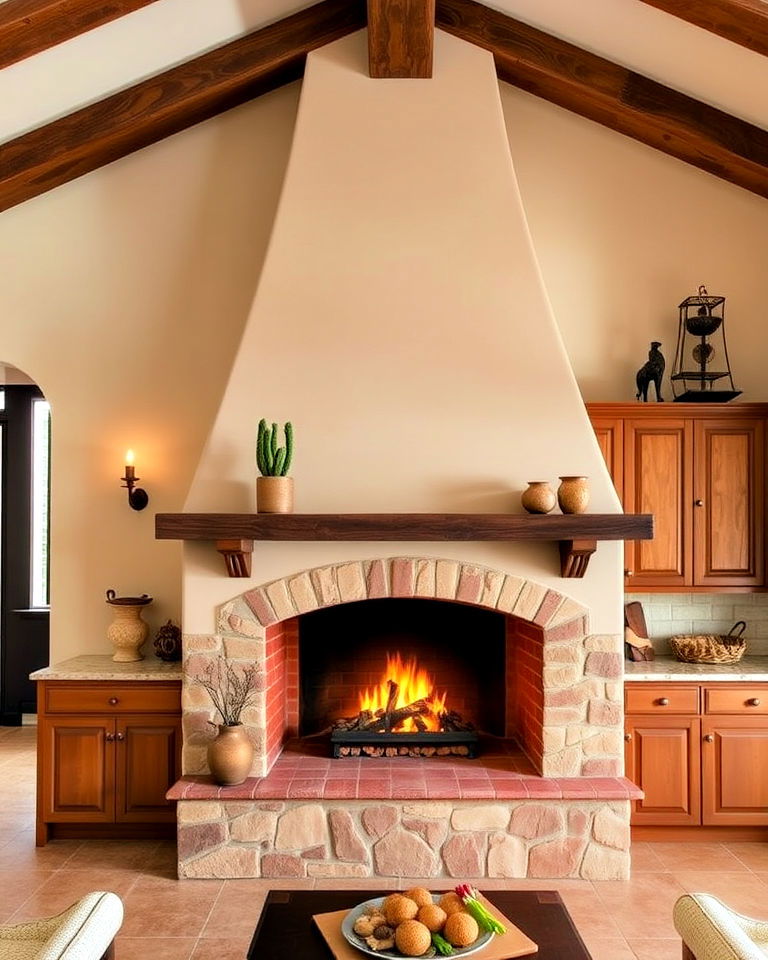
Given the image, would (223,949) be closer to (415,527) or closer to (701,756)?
(415,527)

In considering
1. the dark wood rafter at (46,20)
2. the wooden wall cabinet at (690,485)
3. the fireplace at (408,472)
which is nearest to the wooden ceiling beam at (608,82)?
the fireplace at (408,472)

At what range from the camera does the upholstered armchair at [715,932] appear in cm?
222

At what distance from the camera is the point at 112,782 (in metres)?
4.35

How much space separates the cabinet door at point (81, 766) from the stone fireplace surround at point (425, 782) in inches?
22.4

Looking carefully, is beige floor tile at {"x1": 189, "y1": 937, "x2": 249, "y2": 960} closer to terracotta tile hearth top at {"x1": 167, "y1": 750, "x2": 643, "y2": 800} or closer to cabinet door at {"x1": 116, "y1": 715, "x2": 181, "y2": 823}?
terracotta tile hearth top at {"x1": 167, "y1": 750, "x2": 643, "y2": 800}

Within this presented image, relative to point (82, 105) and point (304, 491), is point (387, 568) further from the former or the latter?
point (82, 105)

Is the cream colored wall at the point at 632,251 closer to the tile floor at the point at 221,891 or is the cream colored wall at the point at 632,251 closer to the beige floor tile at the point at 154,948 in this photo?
the tile floor at the point at 221,891

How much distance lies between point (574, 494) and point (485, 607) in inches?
27.1

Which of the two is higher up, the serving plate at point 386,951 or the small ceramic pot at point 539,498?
the small ceramic pot at point 539,498

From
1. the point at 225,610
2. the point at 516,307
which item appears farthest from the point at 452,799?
the point at 516,307

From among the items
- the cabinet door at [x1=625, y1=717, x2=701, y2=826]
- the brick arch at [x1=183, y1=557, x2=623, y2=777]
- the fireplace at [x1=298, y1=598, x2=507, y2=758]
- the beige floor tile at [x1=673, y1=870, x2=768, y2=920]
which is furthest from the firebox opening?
the beige floor tile at [x1=673, y1=870, x2=768, y2=920]

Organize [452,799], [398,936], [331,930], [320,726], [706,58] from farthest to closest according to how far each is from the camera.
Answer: [320,726] < [706,58] < [452,799] < [331,930] < [398,936]

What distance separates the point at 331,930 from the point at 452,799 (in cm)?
145

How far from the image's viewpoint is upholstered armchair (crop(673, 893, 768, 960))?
2.22m
